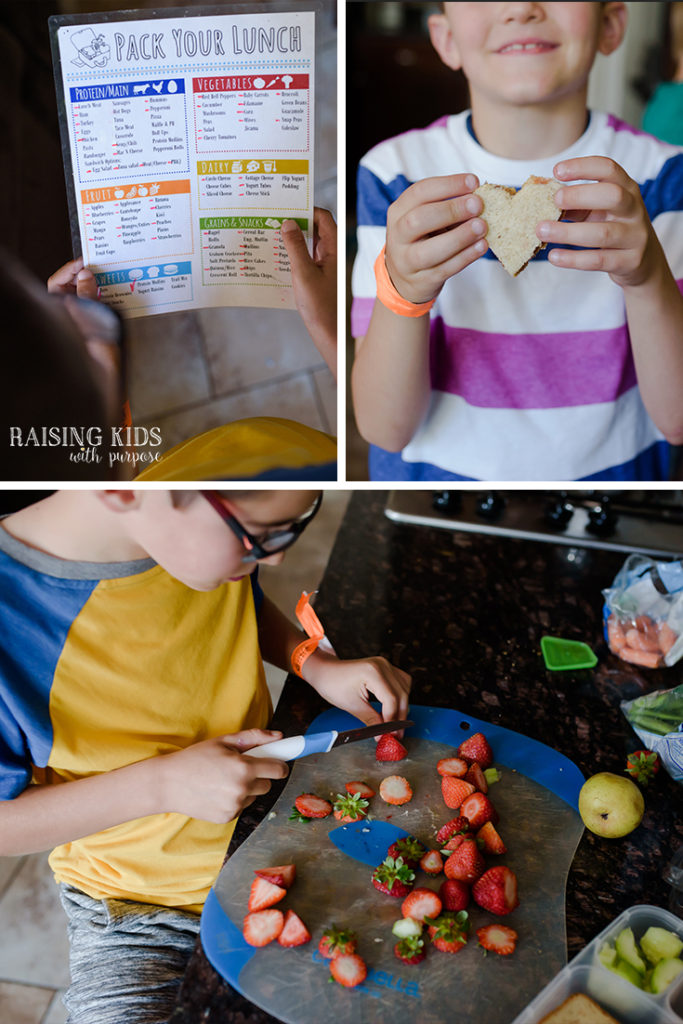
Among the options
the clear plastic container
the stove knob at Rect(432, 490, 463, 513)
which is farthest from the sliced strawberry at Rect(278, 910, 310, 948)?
the stove knob at Rect(432, 490, 463, 513)

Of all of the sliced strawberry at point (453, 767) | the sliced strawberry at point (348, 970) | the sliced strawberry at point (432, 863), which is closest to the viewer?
the sliced strawberry at point (348, 970)

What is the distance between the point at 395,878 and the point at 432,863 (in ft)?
0.17

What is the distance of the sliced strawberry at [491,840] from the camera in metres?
0.99

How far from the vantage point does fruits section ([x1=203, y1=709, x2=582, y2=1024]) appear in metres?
0.86

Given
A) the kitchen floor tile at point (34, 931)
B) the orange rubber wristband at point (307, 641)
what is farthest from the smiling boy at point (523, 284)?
the kitchen floor tile at point (34, 931)

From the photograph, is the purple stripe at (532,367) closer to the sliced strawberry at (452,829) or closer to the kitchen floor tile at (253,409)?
the kitchen floor tile at (253,409)

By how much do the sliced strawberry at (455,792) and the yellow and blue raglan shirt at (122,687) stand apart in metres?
0.27

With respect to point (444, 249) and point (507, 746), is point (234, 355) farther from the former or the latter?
point (507, 746)

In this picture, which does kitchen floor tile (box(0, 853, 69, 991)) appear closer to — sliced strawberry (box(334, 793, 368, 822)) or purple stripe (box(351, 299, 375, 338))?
sliced strawberry (box(334, 793, 368, 822))

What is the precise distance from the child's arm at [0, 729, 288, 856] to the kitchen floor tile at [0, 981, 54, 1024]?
0.86 m

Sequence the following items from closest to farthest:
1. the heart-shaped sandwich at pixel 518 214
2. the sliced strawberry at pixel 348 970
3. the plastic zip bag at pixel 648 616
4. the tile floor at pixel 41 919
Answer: the heart-shaped sandwich at pixel 518 214
the sliced strawberry at pixel 348 970
the plastic zip bag at pixel 648 616
the tile floor at pixel 41 919

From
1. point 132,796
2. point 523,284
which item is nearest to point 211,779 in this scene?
point 132,796

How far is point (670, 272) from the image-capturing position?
2.73 ft

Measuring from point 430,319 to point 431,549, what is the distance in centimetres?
65
